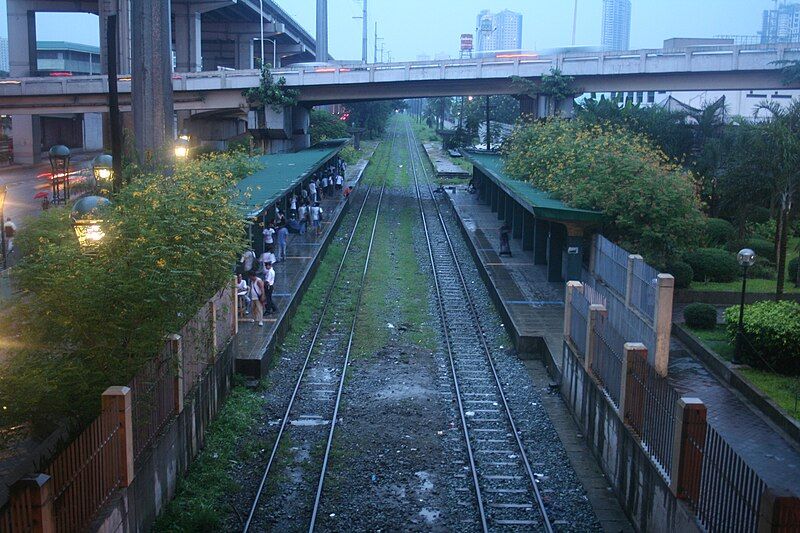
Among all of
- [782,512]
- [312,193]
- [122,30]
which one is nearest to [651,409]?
[782,512]

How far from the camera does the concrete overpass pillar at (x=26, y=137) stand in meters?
62.1

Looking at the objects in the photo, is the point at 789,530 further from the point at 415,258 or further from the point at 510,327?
the point at 415,258

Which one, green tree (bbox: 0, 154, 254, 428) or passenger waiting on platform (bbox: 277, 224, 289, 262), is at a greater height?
green tree (bbox: 0, 154, 254, 428)

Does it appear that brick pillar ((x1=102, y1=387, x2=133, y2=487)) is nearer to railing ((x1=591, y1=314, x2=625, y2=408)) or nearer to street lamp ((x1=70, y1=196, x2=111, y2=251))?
street lamp ((x1=70, y1=196, x2=111, y2=251))

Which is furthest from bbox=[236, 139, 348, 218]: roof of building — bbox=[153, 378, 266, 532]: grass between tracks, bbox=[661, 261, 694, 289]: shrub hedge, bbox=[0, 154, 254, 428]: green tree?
bbox=[661, 261, 694, 289]: shrub hedge

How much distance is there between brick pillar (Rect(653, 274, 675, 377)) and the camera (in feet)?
52.2

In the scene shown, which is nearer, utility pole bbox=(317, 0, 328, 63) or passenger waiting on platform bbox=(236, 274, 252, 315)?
passenger waiting on platform bbox=(236, 274, 252, 315)

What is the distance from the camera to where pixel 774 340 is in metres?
17.5

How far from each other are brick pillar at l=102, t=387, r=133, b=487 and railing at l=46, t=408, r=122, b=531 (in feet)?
0.13

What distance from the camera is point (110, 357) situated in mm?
11352

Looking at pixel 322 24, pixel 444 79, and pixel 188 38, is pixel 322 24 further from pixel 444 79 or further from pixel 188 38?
pixel 444 79

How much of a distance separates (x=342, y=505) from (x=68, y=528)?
4410 millimetres

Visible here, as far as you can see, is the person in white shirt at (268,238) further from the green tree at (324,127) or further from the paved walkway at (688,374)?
the green tree at (324,127)

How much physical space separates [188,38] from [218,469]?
59.4m
